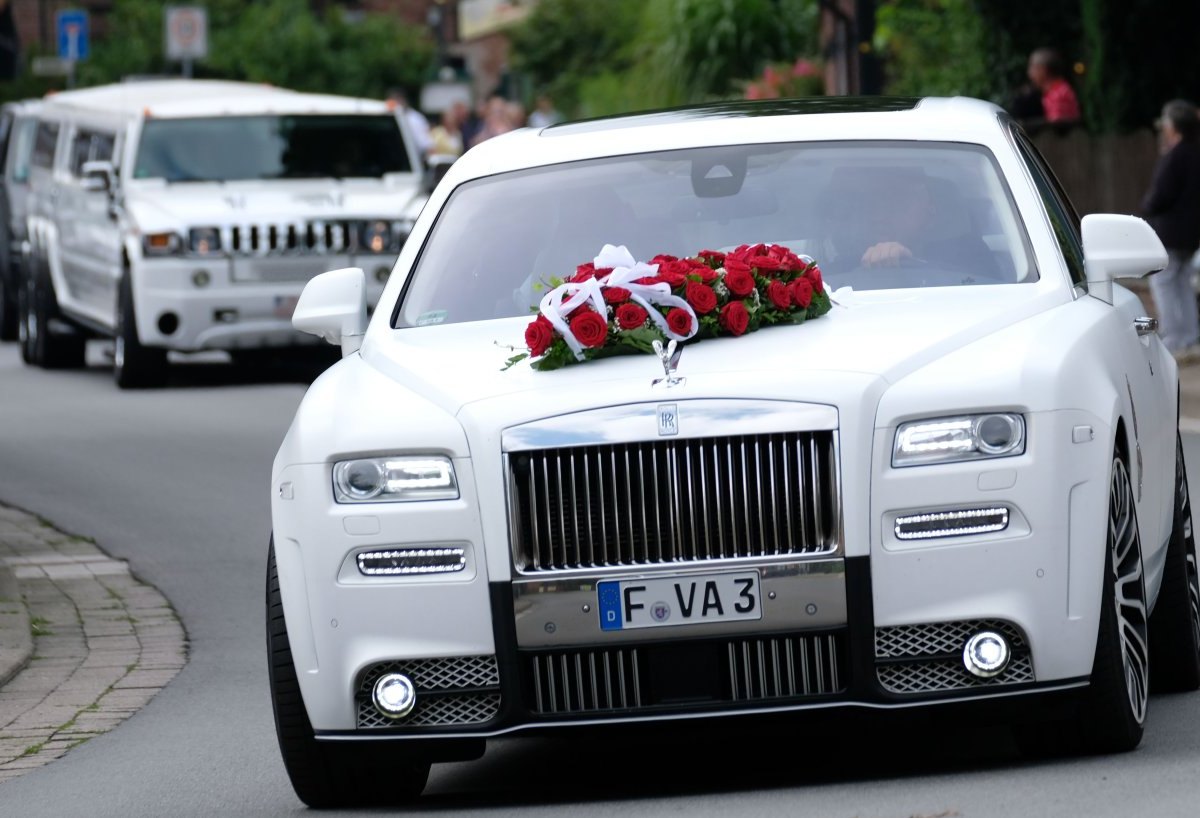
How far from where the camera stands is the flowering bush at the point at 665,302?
6.34 m

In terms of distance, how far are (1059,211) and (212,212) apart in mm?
12074

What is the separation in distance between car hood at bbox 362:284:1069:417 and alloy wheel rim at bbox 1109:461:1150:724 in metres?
0.49

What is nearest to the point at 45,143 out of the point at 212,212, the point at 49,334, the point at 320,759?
the point at 49,334

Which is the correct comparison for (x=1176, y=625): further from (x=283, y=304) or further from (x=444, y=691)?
(x=283, y=304)

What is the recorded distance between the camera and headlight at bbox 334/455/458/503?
6082mm

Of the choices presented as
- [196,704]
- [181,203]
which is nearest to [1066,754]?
[196,704]

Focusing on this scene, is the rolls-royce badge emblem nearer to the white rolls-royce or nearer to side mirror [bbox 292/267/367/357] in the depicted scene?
the white rolls-royce

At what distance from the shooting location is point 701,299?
6.41 m

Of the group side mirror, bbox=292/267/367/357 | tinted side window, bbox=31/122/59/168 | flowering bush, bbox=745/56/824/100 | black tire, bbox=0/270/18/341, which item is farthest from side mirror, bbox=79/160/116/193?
side mirror, bbox=292/267/367/357

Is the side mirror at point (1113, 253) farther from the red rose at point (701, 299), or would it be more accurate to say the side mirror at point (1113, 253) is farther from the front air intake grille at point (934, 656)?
the front air intake grille at point (934, 656)

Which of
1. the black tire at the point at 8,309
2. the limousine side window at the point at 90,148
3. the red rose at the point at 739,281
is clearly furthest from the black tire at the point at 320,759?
the black tire at the point at 8,309

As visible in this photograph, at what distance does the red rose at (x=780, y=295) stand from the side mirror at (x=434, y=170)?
453 inches

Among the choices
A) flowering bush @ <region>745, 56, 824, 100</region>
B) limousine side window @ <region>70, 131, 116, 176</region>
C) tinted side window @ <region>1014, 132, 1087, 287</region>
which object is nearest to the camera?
tinted side window @ <region>1014, 132, 1087, 287</region>

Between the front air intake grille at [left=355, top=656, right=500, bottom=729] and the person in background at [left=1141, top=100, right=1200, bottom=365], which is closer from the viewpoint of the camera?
the front air intake grille at [left=355, top=656, right=500, bottom=729]
